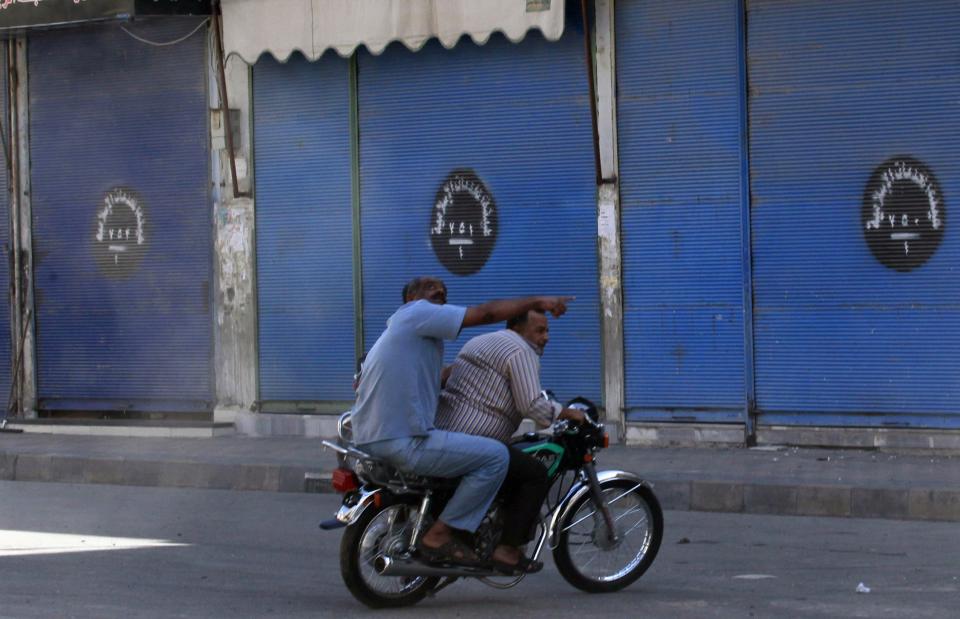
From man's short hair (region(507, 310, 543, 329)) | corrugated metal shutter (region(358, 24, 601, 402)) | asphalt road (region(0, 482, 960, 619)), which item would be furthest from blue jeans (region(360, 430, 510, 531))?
corrugated metal shutter (region(358, 24, 601, 402))

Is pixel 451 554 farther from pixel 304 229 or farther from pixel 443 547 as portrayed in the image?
pixel 304 229

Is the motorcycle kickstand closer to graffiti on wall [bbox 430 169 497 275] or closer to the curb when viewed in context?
the curb

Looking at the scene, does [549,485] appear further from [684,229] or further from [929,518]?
[684,229]

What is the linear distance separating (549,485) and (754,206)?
5.79m

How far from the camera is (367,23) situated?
12969mm

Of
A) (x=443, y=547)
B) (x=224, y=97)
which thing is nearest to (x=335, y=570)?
(x=443, y=547)

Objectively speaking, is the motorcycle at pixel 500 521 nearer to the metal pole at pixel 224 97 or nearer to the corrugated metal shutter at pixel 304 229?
the corrugated metal shutter at pixel 304 229

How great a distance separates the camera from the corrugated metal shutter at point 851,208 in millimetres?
11367

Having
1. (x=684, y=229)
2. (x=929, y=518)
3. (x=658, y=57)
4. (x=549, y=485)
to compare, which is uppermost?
(x=658, y=57)

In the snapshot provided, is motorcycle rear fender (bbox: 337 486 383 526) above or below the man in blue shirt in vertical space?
below

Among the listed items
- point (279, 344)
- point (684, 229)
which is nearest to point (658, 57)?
point (684, 229)

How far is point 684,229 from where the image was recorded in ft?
40.1

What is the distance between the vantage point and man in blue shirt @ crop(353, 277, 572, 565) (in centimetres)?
648

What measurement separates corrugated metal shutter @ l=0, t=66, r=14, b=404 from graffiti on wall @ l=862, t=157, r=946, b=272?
832 centimetres
